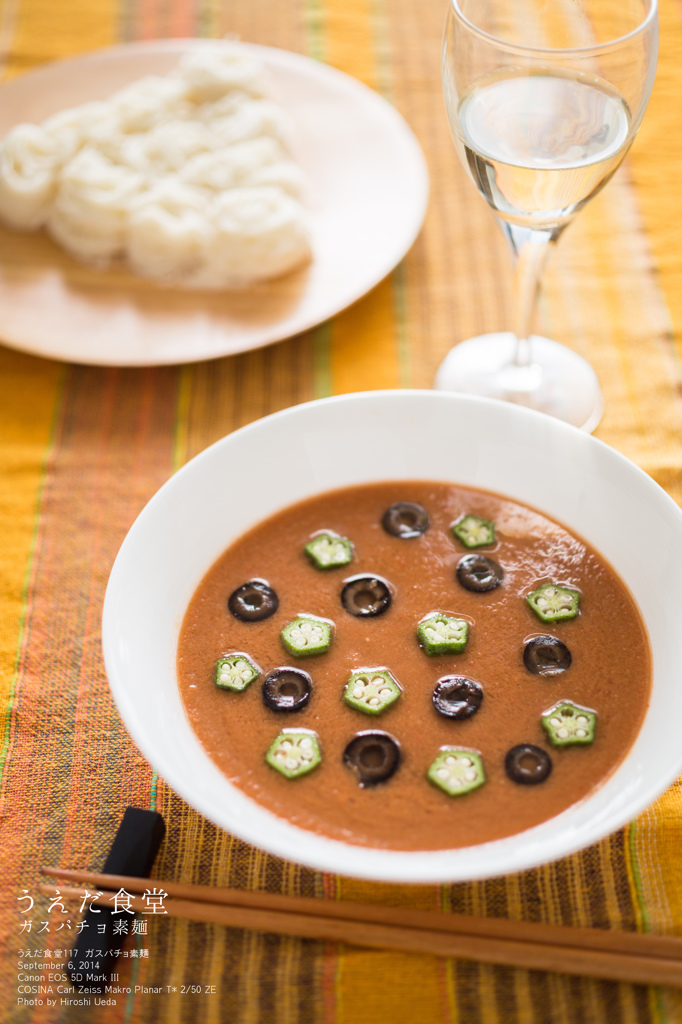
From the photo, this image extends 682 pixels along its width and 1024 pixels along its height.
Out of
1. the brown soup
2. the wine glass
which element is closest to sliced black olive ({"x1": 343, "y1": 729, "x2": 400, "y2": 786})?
the brown soup

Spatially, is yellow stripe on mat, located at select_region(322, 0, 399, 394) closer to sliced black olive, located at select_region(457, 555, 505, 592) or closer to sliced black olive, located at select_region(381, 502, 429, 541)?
sliced black olive, located at select_region(381, 502, 429, 541)

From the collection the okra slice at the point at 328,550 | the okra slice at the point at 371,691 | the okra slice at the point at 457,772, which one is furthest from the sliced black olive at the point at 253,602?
the okra slice at the point at 457,772

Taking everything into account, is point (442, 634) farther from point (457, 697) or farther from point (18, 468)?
point (18, 468)

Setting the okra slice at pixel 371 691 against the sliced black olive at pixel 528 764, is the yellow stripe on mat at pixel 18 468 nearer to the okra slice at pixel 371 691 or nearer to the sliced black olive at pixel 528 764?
the okra slice at pixel 371 691

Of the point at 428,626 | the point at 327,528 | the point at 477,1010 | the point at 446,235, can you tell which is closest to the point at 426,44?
the point at 446,235

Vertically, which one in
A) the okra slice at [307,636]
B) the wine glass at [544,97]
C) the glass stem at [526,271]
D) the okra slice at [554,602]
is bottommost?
the okra slice at [307,636]
